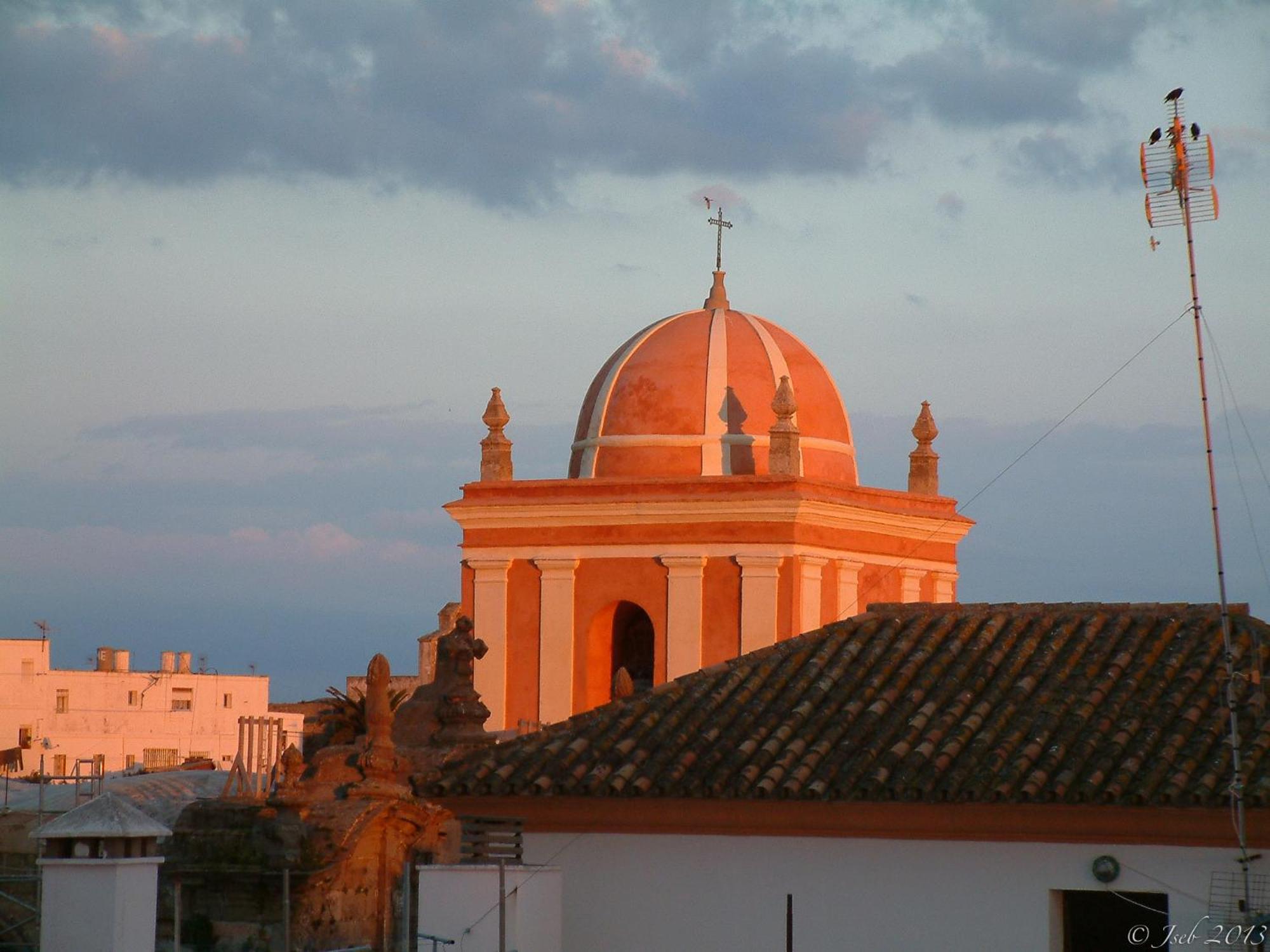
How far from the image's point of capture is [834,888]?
14.2 metres

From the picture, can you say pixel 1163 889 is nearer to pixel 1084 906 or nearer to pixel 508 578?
pixel 1084 906

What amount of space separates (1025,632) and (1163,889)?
2.76 metres

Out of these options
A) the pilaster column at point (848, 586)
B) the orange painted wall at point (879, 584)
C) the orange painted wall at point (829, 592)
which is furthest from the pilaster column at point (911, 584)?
the orange painted wall at point (829, 592)

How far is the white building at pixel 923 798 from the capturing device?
533 inches

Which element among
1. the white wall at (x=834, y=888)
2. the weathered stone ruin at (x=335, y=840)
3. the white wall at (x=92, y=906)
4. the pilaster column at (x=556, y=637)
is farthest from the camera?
the pilaster column at (x=556, y=637)

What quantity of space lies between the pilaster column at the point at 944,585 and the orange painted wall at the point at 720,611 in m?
2.95

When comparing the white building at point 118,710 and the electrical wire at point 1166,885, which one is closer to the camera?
the electrical wire at point 1166,885

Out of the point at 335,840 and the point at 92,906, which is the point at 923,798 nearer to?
the point at 92,906

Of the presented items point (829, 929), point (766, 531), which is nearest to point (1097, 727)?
point (829, 929)

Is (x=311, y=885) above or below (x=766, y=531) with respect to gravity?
below

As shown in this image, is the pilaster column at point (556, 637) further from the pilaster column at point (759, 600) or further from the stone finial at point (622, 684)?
the pilaster column at point (759, 600)

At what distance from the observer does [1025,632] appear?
52.1ft

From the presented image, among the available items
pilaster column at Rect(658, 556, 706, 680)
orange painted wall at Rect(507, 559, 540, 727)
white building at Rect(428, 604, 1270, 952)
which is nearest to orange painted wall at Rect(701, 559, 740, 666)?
pilaster column at Rect(658, 556, 706, 680)

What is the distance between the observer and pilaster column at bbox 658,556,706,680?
27.6 m
